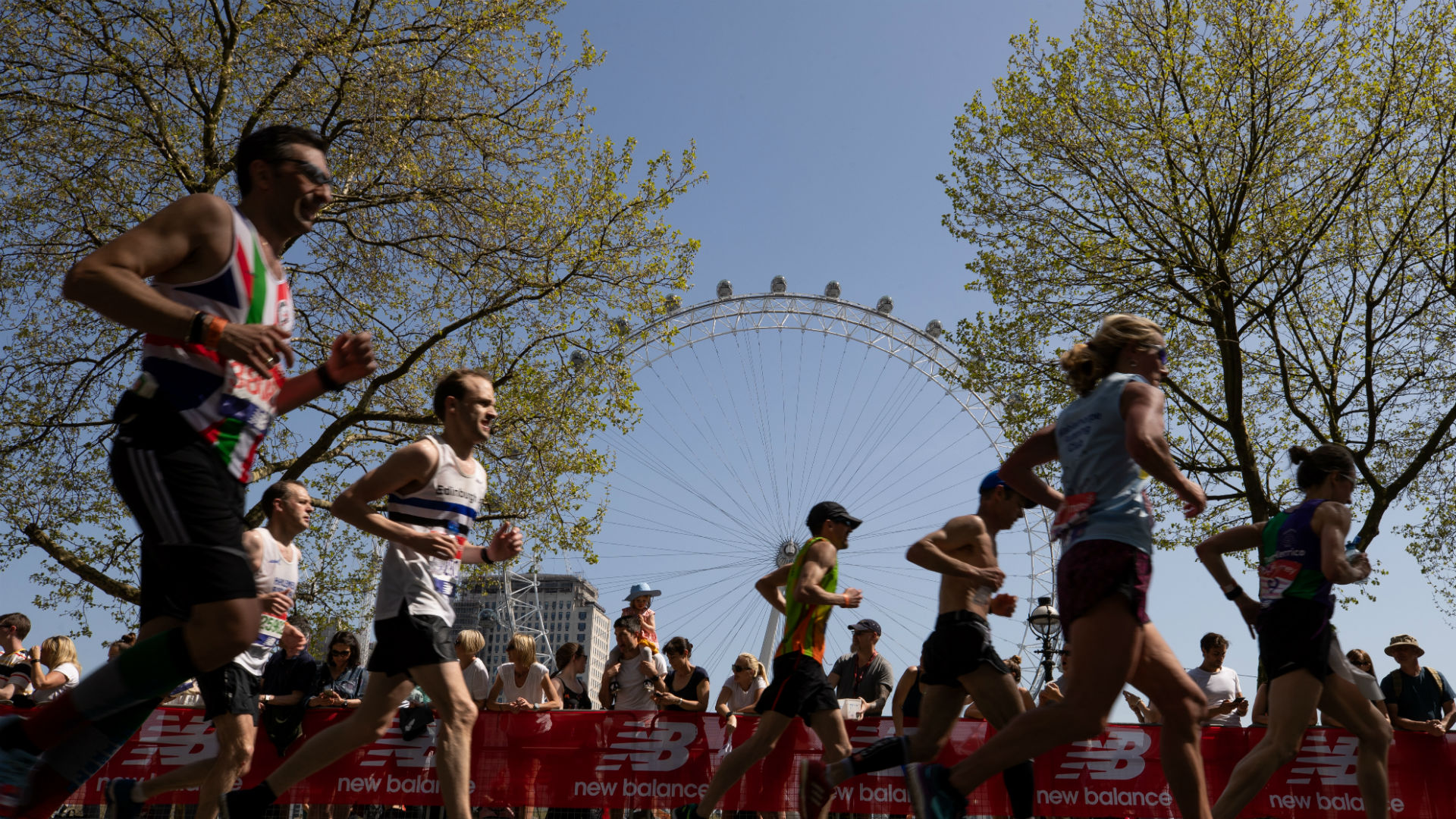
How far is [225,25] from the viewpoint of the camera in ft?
47.4

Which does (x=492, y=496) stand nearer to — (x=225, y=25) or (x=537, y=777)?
(x=225, y=25)

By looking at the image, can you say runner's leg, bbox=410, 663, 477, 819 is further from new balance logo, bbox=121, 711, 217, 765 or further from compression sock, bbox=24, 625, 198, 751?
new balance logo, bbox=121, 711, 217, 765

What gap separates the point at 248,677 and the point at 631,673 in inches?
161

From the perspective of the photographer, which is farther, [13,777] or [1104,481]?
[1104,481]

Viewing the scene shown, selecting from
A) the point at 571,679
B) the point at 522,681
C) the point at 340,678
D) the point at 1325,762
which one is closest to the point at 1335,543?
the point at 1325,762

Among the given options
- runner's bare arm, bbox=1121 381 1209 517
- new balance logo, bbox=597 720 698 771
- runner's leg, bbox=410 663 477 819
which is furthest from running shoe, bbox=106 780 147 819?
runner's bare arm, bbox=1121 381 1209 517

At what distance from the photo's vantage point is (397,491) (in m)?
4.68

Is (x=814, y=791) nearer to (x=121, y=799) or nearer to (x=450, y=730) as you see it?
(x=450, y=730)

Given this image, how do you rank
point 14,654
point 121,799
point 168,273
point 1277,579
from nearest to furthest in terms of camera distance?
point 168,273, point 121,799, point 1277,579, point 14,654

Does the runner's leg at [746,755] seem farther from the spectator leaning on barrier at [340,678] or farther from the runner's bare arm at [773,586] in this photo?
the spectator leaning on barrier at [340,678]

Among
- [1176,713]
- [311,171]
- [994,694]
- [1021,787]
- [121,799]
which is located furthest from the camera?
[994,694]

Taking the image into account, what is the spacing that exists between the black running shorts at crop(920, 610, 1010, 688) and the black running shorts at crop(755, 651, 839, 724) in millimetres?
883

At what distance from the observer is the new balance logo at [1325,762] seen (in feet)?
25.6

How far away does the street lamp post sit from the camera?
51.7ft
